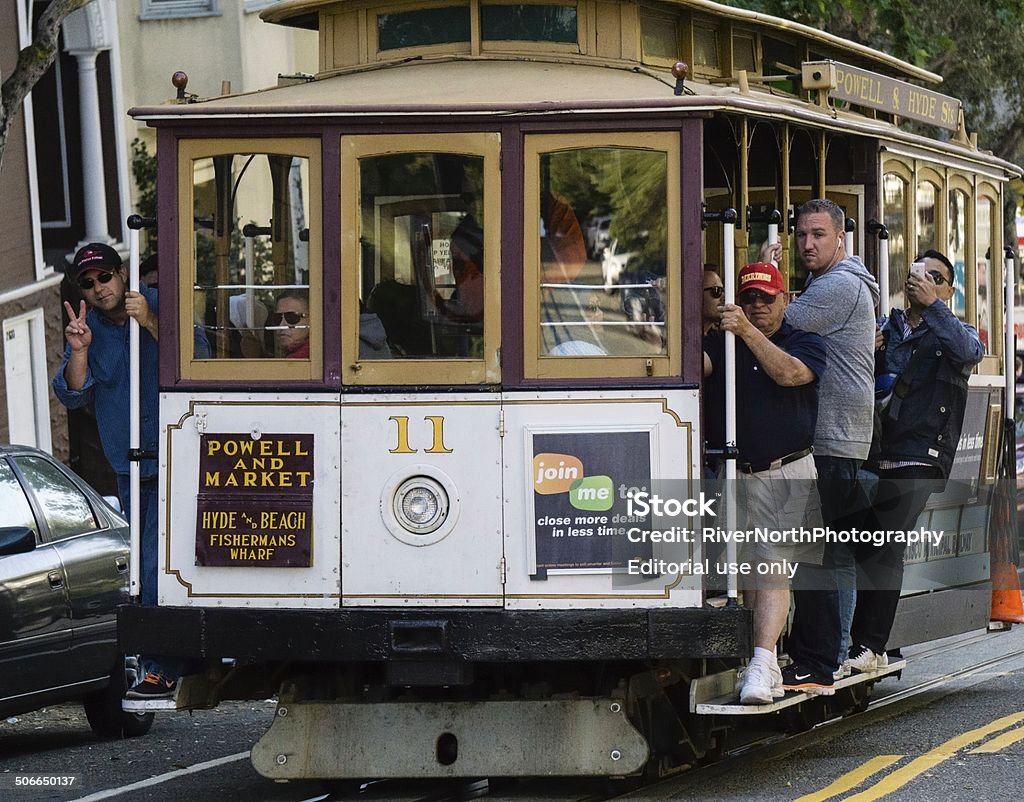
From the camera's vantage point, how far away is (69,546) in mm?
10664

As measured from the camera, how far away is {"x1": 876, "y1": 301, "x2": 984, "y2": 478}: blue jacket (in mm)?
9562

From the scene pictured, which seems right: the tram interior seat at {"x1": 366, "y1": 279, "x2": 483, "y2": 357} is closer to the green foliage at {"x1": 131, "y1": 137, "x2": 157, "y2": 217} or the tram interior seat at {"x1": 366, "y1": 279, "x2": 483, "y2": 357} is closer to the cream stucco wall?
the green foliage at {"x1": 131, "y1": 137, "x2": 157, "y2": 217}

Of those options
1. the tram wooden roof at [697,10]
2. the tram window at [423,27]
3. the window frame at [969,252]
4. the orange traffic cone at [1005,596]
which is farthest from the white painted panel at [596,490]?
the orange traffic cone at [1005,596]

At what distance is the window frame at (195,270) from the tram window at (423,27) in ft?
3.11

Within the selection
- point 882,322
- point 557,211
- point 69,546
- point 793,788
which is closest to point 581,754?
point 793,788

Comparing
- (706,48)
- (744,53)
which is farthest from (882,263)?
(706,48)

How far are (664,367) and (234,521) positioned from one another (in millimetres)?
1838

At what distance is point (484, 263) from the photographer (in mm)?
8367

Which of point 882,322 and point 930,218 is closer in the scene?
point 882,322

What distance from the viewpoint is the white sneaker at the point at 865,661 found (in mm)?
9516

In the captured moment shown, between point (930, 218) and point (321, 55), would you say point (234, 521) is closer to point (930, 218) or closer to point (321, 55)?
point (321, 55)

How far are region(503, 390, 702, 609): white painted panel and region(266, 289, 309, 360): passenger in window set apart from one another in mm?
933

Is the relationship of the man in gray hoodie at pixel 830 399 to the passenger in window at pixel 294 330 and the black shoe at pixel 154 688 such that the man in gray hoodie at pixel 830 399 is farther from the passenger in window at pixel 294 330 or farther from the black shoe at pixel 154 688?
the black shoe at pixel 154 688

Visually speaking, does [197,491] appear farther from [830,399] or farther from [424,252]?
[830,399]
